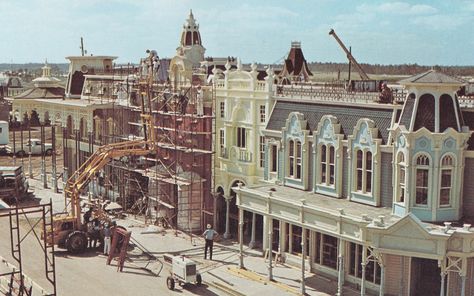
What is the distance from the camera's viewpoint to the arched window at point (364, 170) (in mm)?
25953

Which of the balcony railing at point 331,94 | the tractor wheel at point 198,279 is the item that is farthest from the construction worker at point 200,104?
the tractor wheel at point 198,279

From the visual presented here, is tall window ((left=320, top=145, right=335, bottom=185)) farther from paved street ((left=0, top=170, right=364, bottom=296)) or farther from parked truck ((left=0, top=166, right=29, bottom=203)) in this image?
parked truck ((left=0, top=166, right=29, bottom=203))

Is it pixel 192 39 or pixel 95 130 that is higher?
pixel 192 39

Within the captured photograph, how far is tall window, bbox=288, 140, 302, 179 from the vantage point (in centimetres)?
2912

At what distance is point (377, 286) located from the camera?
82.5 ft

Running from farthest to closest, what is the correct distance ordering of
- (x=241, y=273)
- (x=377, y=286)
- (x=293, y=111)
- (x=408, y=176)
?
1. (x=293, y=111)
2. (x=241, y=273)
3. (x=377, y=286)
4. (x=408, y=176)

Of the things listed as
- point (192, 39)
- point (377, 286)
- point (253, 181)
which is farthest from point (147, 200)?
point (377, 286)

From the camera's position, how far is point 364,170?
2600 centimetres

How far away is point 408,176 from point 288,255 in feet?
25.0

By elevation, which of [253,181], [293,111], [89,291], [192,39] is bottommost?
[89,291]

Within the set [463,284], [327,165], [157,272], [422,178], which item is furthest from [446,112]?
[157,272]

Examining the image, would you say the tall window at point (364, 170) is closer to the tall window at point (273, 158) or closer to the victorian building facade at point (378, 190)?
the victorian building facade at point (378, 190)

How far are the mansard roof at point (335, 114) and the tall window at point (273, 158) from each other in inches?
35.9

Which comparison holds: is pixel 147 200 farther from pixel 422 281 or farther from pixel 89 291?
pixel 422 281
